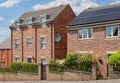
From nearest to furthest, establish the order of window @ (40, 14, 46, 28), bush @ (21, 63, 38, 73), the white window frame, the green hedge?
the green hedge
bush @ (21, 63, 38, 73)
window @ (40, 14, 46, 28)
the white window frame

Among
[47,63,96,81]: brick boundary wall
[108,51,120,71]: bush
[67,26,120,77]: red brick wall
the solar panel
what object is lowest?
[47,63,96,81]: brick boundary wall

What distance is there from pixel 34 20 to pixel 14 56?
25.7ft

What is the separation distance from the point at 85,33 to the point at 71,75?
7.70 metres

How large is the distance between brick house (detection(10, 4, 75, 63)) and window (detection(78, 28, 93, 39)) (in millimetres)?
6928

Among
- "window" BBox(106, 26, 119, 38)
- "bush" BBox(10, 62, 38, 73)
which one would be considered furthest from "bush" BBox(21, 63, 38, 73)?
"window" BBox(106, 26, 119, 38)

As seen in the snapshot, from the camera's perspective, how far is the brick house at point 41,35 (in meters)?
47.6

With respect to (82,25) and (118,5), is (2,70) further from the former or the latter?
(118,5)

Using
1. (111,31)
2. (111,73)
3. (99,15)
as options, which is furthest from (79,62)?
(99,15)

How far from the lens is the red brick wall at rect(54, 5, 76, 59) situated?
47.6 metres

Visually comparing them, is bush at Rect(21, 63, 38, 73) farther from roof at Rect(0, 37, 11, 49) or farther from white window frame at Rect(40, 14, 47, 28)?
roof at Rect(0, 37, 11, 49)

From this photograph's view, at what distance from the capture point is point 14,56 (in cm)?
5491

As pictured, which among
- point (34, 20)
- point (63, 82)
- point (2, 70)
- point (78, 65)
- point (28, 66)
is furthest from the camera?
point (34, 20)

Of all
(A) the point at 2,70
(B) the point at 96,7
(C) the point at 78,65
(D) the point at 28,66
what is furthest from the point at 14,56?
(C) the point at 78,65

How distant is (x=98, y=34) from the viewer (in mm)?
38531
